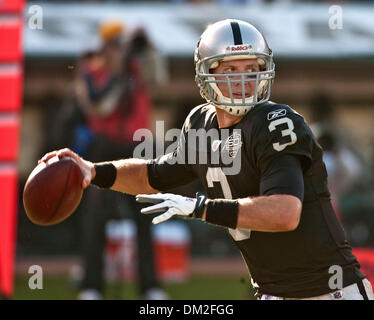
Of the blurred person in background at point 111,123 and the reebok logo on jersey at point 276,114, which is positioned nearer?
the reebok logo on jersey at point 276,114

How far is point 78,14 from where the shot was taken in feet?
31.4

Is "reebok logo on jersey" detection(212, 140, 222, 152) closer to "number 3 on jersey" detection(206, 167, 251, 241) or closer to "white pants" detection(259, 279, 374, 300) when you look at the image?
"number 3 on jersey" detection(206, 167, 251, 241)

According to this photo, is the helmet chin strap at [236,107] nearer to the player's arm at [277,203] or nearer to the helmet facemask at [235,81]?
the helmet facemask at [235,81]

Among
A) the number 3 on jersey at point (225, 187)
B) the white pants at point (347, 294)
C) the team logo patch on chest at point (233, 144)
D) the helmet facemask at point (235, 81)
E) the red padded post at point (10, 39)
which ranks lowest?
the white pants at point (347, 294)

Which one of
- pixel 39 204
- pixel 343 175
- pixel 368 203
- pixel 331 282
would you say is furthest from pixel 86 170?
pixel 368 203

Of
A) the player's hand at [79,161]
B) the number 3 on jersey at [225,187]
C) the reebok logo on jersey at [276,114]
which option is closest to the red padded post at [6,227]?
the player's hand at [79,161]

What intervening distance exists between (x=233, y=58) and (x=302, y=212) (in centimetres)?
68

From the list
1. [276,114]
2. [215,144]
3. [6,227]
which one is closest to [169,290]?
[6,227]

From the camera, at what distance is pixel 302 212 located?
10.4 ft

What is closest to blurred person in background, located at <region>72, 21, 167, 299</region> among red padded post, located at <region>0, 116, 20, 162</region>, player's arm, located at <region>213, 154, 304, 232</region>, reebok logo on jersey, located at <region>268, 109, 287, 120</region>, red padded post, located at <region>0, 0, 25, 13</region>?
red padded post, located at <region>0, 116, 20, 162</region>

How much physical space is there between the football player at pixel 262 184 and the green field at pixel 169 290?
251 cm

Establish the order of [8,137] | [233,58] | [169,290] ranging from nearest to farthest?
[233,58]
[8,137]
[169,290]

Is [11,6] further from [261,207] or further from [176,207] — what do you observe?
[261,207]

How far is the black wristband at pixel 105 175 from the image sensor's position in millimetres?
3557
